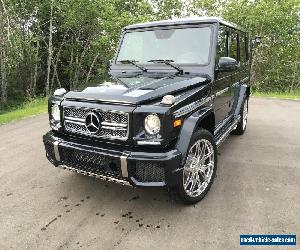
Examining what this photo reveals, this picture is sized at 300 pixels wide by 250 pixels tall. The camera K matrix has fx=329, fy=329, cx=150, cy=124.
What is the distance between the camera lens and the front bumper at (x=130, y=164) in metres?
3.22

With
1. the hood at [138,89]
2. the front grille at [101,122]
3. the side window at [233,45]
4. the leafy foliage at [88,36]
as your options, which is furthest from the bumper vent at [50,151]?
the leafy foliage at [88,36]

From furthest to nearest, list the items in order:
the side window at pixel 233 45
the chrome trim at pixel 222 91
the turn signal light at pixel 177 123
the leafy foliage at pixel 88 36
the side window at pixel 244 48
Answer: the leafy foliage at pixel 88 36 < the side window at pixel 244 48 < the side window at pixel 233 45 < the chrome trim at pixel 222 91 < the turn signal light at pixel 177 123

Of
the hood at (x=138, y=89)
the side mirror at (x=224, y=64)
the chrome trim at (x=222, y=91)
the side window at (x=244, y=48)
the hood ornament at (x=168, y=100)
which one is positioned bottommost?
the chrome trim at (x=222, y=91)

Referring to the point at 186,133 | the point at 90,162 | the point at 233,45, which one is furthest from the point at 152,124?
the point at 233,45

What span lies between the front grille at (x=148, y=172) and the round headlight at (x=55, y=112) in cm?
126

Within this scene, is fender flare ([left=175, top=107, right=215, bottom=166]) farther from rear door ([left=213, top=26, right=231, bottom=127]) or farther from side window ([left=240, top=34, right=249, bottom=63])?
side window ([left=240, top=34, right=249, bottom=63])

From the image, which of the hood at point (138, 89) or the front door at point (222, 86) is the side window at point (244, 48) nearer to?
the front door at point (222, 86)

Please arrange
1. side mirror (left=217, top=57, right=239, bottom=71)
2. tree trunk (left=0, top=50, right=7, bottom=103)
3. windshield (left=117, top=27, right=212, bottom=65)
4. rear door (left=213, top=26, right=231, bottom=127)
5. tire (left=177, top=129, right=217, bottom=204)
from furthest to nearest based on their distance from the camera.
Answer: tree trunk (left=0, top=50, right=7, bottom=103) → rear door (left=213, top=26, right=231, bottom=127) → windshield (left=117, top=27, right=212, bottom=65) → side mirror (left=217, top=57, right=239, bottom=71) → tire (left=177, top=129, right=217, bottom=204)

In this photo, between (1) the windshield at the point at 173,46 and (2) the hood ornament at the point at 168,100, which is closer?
(2) the hood ornament at the point at 168,100

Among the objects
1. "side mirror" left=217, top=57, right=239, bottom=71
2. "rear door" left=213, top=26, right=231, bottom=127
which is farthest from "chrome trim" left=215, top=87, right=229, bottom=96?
"side mirror" left=217, top=57, right=239, bottom=71

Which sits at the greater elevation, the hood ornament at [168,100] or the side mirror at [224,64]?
the side mirror at [224,64]

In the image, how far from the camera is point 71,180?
179 inches

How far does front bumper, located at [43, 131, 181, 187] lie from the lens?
322 centimetres

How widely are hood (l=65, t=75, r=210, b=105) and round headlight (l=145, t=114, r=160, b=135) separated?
194mm
